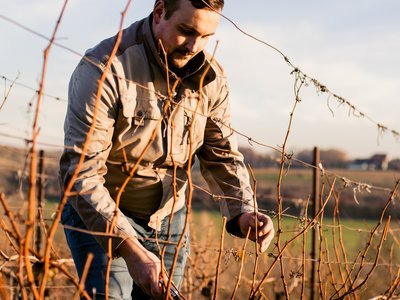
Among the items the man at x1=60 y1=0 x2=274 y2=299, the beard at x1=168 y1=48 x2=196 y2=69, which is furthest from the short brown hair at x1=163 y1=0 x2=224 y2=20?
the beard at x1=168 y1=48 x2=196 y2=69

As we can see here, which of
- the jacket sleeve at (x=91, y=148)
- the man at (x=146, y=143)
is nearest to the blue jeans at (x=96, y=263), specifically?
the man at (x=146, y=143)

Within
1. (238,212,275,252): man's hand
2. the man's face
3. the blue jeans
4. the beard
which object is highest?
the man's face

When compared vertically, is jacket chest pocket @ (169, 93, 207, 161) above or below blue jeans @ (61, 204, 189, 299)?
above

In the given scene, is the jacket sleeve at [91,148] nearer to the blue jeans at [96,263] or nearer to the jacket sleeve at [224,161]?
the blue jeans at [96,263]

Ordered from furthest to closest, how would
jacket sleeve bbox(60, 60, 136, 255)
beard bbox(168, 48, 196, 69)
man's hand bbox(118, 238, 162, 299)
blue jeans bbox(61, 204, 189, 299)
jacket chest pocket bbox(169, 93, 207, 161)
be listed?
jacket chest pocket bbox(169, 93, 207, 161) < beard bbox(168, 48, 196, 69) < blue jeans bbox(61, 204, 189, 299) < jacket sleeve bbox(60, 60, 136, 255) < man's hand bbox(118, 238, 162, 299)

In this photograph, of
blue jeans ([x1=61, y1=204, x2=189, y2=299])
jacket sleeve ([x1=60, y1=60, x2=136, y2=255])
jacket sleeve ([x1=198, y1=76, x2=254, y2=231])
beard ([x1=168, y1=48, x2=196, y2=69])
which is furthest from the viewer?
jacket sleeve ([x1=198, y1=76, x2=254, y2=231])

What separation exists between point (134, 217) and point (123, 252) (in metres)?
0.69

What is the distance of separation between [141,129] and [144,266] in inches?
30.0

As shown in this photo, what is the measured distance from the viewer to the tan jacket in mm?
2832

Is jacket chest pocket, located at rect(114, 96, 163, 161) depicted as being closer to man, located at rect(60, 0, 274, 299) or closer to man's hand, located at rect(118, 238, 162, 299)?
man, located at rect(60, 0, 274, 299)

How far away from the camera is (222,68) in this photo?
141 inches

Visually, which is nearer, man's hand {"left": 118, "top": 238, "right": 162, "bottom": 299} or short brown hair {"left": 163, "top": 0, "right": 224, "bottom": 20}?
man's hand {"left": 118, "top": 238, "right": 162, "bottom": 299}

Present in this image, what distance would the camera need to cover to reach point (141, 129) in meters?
3.17

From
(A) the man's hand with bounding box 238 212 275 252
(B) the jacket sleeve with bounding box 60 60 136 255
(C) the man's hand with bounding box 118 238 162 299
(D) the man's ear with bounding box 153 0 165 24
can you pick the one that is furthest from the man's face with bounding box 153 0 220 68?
(C) the man's hand with bounding box 118 238 162 299
